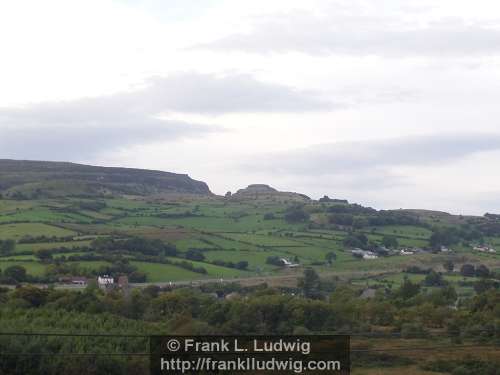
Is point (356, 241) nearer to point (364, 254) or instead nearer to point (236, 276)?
point (364, 254)

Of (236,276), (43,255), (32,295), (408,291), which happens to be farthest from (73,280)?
(408,291)

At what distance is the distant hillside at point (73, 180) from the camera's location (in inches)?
5187

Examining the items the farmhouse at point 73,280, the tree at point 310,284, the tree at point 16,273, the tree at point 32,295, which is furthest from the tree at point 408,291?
the tree at point 16,273

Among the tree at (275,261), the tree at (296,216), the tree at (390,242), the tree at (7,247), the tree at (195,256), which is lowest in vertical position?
the tree at (275,261)

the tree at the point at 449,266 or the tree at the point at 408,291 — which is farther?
the tree at the point at 449,266

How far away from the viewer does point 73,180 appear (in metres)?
152

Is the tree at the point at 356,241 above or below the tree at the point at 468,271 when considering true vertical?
above

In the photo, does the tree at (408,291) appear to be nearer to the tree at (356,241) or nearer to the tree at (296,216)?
the tree at (356,241)

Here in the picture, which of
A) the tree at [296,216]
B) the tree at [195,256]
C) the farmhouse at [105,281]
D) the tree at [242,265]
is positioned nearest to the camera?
the farmhouse at [105,281]

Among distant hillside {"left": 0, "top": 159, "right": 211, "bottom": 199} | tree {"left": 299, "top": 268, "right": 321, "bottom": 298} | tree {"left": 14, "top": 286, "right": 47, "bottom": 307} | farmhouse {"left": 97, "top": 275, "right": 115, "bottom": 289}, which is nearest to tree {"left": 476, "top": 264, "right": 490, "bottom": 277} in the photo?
tree {"left": 299, "top": 268, "right": 321, "bottom": 298}

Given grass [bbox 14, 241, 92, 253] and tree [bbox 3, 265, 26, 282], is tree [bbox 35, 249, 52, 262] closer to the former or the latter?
grass [bbox 14, 241, 92, 253]

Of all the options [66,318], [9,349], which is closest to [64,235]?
[66,318]

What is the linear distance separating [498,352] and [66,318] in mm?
17357

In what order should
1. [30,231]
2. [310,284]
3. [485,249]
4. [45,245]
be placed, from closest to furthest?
[310,284] → [45,245] → [30,231] → [485,249]
